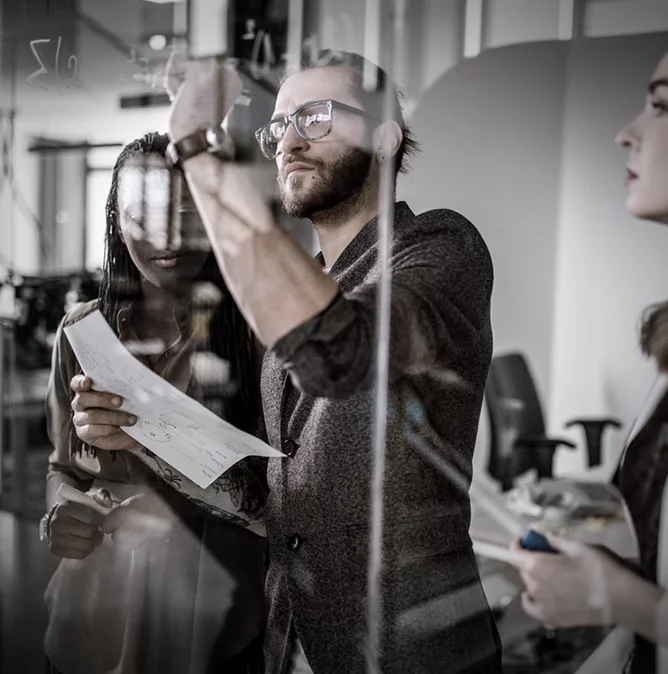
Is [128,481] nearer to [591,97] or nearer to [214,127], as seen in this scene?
[214,127]

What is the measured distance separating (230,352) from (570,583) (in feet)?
1.61

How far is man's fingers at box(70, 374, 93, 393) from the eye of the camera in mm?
1048

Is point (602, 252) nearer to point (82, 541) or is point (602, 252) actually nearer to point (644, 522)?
point (644, 522)

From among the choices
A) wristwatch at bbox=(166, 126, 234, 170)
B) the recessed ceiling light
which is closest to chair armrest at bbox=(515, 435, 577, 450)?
wristwatch at bbox=(166, 126, 234, 170)

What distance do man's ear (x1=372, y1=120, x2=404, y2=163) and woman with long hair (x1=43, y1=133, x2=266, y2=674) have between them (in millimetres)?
237

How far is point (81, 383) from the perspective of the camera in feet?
3.46

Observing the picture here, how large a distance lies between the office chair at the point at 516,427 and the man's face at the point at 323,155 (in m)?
0.26

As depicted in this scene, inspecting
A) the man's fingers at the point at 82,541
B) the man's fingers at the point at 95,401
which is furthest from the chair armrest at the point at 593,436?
the man's fingers at the point at 82,541

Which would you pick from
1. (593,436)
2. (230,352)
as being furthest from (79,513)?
(593,436)

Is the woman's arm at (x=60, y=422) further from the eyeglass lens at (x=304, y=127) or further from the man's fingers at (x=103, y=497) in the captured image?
the eyeglass lens at (x=304, y=127)

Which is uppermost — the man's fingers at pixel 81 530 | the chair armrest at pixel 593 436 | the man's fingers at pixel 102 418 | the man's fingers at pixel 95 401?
the chair armrest at pixel 593 436

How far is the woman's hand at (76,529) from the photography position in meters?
1.10

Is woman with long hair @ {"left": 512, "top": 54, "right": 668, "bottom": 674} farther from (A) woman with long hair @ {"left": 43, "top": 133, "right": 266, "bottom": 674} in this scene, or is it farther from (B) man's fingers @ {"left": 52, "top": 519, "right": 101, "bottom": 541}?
(B) man's fingers @ {"left": 52, "top": 519, "right": 101, "bottom": 541}

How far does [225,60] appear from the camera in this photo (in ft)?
3.16
